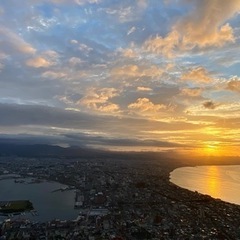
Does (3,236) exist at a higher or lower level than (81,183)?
lower

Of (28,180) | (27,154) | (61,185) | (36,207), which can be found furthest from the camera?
(27,154)

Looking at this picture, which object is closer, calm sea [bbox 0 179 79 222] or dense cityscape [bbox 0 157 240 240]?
dense cityscape [bbox 0 157 240 240]

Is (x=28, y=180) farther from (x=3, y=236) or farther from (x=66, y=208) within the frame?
(x=3, y=236)

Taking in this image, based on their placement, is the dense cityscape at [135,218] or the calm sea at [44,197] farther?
the calm sea at [44,197]

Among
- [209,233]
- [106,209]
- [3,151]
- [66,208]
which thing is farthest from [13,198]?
[3,151]

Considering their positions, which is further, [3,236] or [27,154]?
[27,154]

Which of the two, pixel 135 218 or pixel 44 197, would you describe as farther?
pixel 44 197

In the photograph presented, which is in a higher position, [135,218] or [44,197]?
[44,197]

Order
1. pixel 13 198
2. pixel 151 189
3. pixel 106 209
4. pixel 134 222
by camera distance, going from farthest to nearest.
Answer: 1. pixel 151 189
2. pixel 13 198
3. pixel 106 209
4. pixel 134 222
